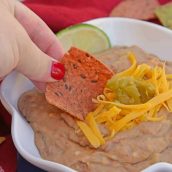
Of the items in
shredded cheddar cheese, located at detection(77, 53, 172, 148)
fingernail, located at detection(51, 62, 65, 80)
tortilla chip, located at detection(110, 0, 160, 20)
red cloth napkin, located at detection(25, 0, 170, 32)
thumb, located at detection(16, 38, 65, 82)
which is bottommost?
tortilla chip, located at detection(110, 0, 160, 20)

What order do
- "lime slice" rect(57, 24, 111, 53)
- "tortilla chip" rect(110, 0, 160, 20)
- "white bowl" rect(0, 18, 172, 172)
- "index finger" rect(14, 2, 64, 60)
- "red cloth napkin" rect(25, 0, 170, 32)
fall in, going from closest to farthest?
"white bowl" rect(0, 18, 172, 172) → "index finger" rect(14, 2, 64, 60) → "lime slice" rect(57, 24, 111, 53) → "red cloth napkin" rect(25, 0, 170, 32) → "tortilla chip" rect(110, 0, 160, 20)

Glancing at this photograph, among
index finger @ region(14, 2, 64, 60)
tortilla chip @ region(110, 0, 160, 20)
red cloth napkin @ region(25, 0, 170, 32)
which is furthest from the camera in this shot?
tortilla chip @ region(110, 0, 160, 20)

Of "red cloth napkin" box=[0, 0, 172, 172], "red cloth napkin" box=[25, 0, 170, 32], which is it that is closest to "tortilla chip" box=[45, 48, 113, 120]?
"red cloth napkin" box=[0, 0, 172, 172]

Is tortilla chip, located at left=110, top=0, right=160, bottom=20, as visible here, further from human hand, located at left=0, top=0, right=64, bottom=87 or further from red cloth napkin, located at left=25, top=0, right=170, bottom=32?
human hand, located at left=0, top=0, right=64, bottom=87

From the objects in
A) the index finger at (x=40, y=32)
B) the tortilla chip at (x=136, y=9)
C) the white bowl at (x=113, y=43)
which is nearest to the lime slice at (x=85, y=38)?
the white bowl at (x=113, y=43)

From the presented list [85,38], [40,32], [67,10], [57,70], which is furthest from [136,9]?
[57,70]

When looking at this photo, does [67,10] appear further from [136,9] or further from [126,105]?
[126,105]
